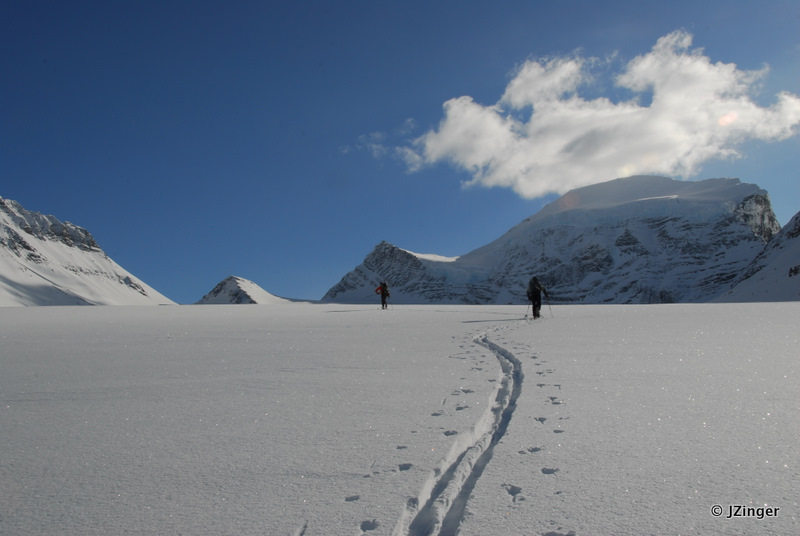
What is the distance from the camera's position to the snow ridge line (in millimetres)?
2736

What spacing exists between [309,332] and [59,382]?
6.85 m

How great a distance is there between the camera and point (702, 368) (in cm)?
659

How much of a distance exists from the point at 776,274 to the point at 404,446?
122 meters

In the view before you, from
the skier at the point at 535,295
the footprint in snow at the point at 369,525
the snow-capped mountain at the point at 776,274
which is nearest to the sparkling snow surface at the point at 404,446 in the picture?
the footprint in snow at the point at 369,525

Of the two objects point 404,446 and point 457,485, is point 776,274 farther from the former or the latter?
point 457,485

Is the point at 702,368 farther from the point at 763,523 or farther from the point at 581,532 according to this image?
the point at 581,532

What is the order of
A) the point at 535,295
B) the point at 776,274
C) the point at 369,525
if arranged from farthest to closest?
the point at 776,274 < the point at 535,295 < the point at 369,525

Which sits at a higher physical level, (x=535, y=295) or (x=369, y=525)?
(x=535, y=295)

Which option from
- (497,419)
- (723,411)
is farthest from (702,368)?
(497,419)

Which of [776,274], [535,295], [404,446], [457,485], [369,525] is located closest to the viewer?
[369,525]

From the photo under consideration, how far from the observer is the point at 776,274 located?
318 feet

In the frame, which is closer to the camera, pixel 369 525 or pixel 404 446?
pixel 369 525

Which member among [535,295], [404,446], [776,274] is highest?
[776,274]

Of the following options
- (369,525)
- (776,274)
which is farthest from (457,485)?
(776,274)
